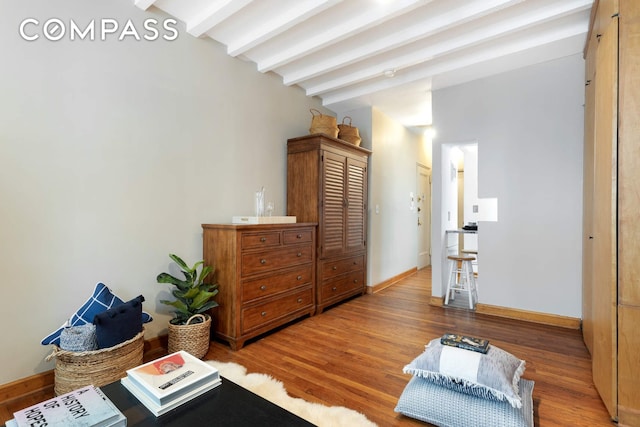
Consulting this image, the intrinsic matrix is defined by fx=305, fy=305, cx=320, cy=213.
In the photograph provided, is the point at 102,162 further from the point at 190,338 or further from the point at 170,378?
the point at 170,378

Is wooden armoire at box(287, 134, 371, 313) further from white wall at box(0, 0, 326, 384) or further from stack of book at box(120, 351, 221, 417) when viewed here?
stack of book at box(120, 351, 221, 417)

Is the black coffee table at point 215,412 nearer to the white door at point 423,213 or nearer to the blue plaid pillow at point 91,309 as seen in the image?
the blue plaid pillow at point 91,309

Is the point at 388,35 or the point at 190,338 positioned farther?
the point at 388,35

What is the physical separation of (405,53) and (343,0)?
107cm

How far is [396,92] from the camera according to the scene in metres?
3.96

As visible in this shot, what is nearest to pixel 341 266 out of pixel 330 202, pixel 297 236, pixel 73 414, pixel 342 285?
pixel 342 285

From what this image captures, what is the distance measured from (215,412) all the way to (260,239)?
170cm

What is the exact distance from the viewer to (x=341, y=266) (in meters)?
3.92

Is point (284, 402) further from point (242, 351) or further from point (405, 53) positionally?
point (405, 53)

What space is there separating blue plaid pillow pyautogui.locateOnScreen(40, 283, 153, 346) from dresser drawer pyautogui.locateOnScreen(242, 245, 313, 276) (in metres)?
0.95

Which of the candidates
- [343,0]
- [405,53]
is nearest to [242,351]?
[343,0]

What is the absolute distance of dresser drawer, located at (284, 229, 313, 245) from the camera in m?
3.07

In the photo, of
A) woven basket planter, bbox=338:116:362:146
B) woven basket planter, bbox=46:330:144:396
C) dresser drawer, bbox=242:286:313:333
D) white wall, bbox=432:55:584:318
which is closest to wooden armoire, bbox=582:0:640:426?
white wall, bbox=432:55:584:318

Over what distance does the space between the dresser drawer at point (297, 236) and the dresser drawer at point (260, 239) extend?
12 cm
